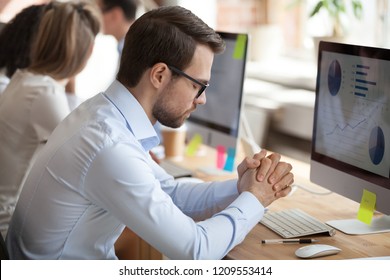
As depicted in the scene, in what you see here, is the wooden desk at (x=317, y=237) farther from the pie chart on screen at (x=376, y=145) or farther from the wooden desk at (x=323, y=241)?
the pie chart on screen at (x=376, y=145)

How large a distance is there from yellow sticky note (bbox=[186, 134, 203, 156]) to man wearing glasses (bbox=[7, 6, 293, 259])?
0.95 m

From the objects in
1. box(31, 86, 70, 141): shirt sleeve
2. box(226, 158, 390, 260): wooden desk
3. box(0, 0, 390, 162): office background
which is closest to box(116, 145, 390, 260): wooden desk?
box(226, 158, 390, 260): wooden desk

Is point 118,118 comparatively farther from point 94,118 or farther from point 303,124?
point 303,124

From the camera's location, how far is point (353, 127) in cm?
183

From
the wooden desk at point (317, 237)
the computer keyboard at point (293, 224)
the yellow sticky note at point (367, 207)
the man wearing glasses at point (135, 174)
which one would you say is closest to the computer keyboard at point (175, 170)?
the wooden desk at point (317, 237)

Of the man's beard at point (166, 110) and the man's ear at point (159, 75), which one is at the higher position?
the man's ear at point (159, 75)

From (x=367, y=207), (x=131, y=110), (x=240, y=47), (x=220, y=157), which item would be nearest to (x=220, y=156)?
(x=220, y=157)

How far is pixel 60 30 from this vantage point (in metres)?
2.50

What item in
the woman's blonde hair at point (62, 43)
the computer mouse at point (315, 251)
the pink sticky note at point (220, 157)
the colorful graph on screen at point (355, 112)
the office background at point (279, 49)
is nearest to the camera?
the computer mouse at point (315, 251)

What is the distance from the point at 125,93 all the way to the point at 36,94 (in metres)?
0.83

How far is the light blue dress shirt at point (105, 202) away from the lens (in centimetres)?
149

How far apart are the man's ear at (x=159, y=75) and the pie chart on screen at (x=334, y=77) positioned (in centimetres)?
51

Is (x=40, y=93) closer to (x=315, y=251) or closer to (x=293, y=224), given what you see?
(x=293, y=224)
